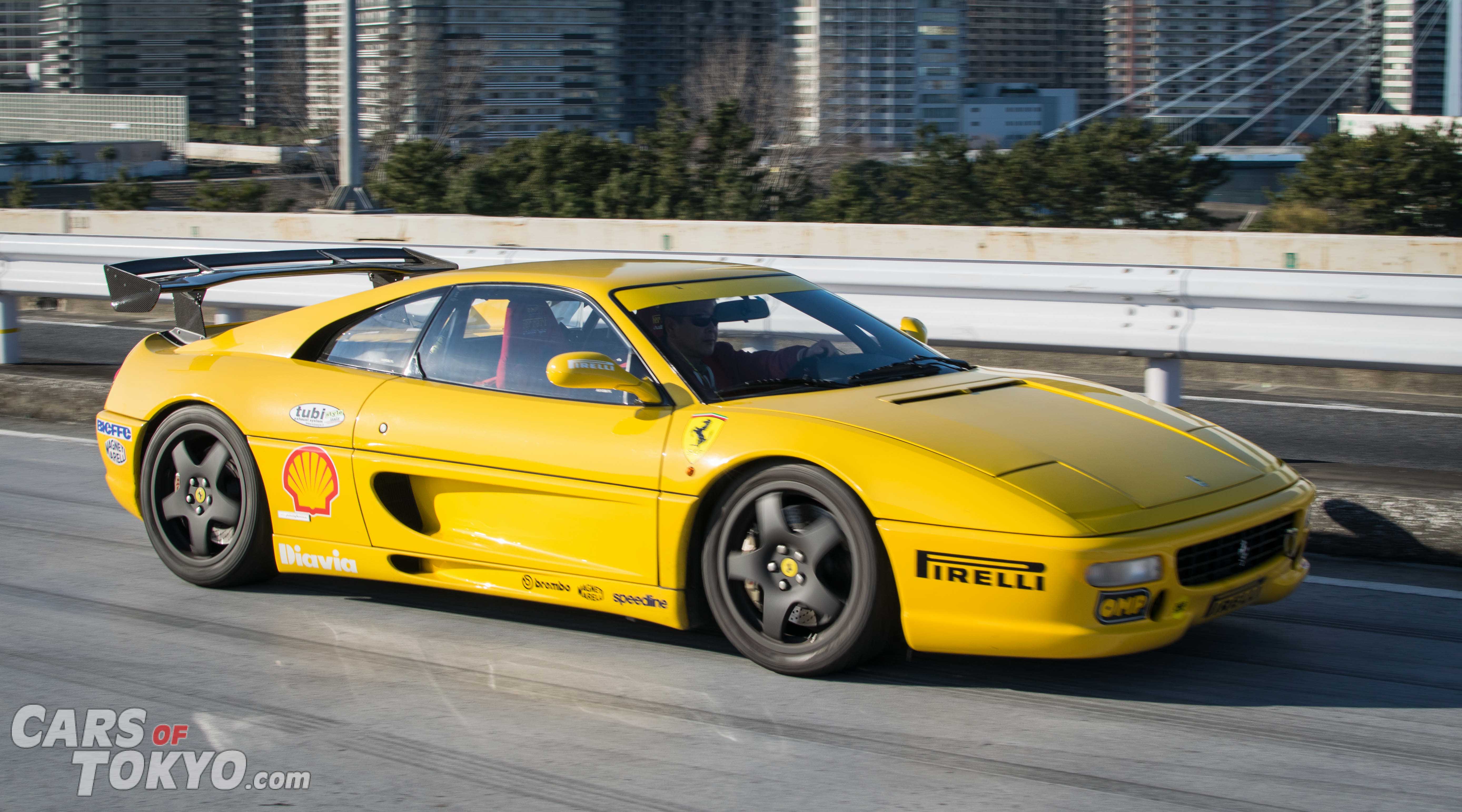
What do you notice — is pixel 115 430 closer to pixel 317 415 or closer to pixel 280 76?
pixel 317 415

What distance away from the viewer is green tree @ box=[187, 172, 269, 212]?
27203 mm

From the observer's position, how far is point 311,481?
4.87 m

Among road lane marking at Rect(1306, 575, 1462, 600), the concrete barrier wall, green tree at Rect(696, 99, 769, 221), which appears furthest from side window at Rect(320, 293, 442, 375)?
green tree at Rect(696, 99, 769, 221)

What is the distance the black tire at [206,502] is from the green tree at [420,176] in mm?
21614

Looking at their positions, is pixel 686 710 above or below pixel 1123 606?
below

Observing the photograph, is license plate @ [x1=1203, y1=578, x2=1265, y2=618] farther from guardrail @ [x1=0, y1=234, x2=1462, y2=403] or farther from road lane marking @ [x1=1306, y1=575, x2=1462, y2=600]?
guardrail @ [x1=0, y1=234, x2=1462, y2=403]

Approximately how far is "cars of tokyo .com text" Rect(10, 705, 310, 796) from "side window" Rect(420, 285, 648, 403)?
147 centimetres

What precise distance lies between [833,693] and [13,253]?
823cm

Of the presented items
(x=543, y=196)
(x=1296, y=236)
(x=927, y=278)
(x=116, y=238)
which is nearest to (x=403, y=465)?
(x=927, y=278)

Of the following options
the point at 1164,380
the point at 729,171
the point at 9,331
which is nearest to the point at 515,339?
the point at 1164,380

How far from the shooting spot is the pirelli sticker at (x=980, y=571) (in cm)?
365

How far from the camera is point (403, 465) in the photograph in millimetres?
4656

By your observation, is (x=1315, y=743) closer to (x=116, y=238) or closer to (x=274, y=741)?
(x=274, y=741)

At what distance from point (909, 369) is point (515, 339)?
1309 mm
